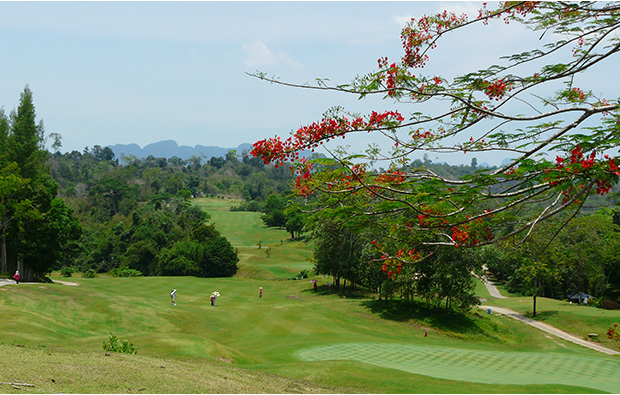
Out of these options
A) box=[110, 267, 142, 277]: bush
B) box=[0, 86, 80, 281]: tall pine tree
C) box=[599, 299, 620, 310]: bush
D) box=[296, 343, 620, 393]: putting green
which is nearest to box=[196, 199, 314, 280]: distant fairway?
box=[110, 267, 142, 277]: bush

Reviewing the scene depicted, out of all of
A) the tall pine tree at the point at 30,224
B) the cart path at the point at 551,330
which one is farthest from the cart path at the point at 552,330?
the tall pine tree at the point at 30,224

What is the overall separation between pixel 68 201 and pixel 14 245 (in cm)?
9335

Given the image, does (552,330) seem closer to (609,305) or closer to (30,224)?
(609,305)

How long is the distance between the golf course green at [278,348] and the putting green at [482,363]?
0.07m

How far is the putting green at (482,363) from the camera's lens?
61.3ft

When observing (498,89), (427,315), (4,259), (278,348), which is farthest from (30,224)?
(498,89)

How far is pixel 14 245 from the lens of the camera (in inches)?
1689

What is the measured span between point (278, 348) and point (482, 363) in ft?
36.9

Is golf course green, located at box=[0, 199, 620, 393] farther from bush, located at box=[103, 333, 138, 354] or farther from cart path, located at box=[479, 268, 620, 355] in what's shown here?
cart path, located at box=[479, 268, 620, 355]

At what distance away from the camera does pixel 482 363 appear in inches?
859

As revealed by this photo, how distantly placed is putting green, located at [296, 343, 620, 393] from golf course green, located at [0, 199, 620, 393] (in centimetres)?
7

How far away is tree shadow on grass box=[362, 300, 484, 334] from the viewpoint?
3697 centimetres

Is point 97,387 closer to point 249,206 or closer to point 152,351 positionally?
point 152,351

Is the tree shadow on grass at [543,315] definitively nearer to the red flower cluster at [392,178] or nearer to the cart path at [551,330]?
the cart path at [551,330]
